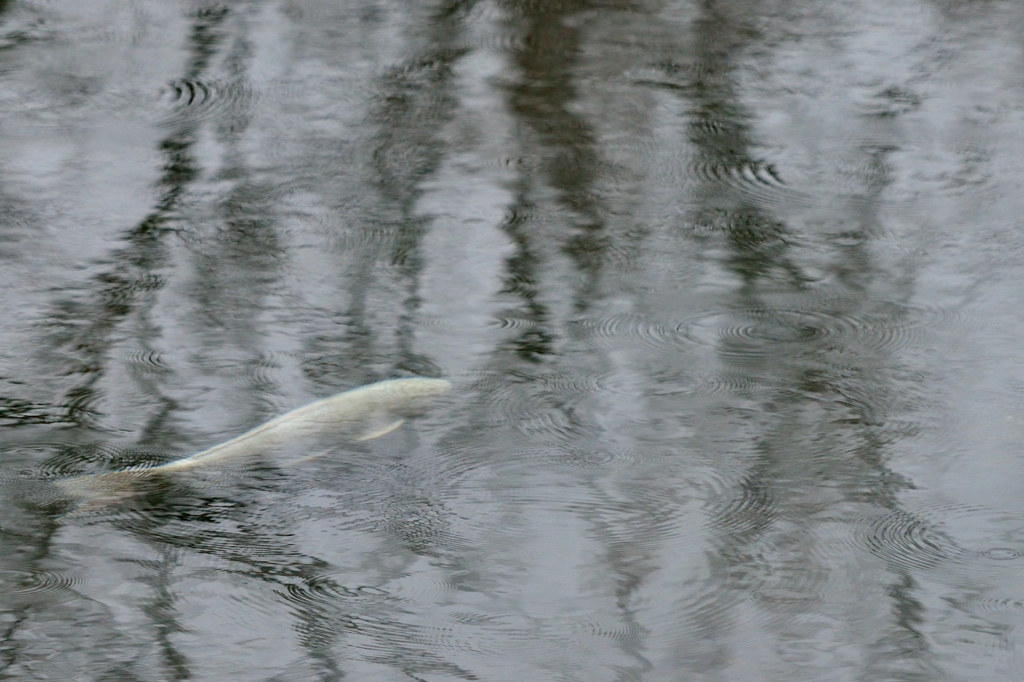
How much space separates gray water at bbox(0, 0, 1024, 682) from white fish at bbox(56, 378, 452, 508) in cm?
6

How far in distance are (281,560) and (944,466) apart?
1.74 meters

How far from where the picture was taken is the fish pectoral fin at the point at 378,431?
11.7 feet

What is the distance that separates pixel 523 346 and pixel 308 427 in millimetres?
756

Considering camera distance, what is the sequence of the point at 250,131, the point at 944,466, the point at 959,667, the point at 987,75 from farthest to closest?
the point at 987,75 < the point at 250,131 < the point at 944,466 < the point at 959,667

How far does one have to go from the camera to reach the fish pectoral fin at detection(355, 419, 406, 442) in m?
3.55

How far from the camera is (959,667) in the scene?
9.48ft

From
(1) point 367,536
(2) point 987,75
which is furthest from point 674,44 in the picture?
(1) point 367,536

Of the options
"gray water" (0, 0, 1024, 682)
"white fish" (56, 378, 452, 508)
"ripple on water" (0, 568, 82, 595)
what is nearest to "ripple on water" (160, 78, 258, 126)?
"gray water" (0, 0, 1024, 682)

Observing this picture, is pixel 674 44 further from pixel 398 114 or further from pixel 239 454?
pixel 239 454

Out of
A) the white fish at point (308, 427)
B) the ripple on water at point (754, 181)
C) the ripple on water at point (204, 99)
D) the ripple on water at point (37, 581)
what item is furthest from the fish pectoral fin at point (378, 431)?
the ripple on water at point (204, 99)

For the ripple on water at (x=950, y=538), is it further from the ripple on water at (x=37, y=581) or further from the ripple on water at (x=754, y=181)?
the ripple on water at (x=37, y=581)

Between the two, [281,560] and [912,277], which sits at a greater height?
[912,277]

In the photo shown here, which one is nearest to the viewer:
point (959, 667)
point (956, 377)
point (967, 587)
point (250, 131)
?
point (959, 667)

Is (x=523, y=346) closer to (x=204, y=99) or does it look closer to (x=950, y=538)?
(x=950, y=538)
